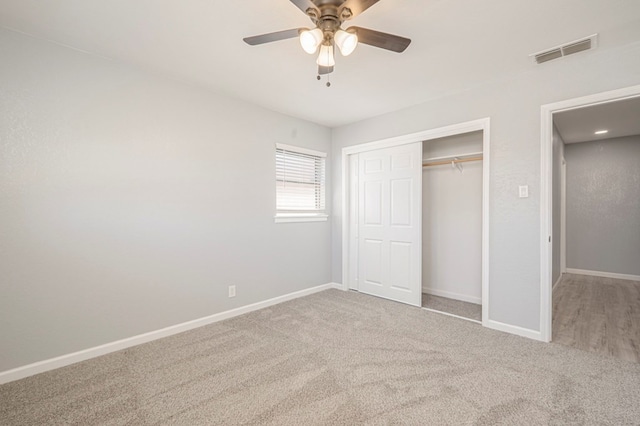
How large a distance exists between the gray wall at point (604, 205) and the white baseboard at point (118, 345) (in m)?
5.86

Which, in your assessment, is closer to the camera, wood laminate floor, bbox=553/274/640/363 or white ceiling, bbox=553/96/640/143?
wood laminate floor, bbox=553/274/640/363

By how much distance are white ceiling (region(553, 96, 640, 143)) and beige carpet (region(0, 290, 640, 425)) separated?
273cm

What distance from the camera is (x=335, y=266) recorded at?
4.60 m

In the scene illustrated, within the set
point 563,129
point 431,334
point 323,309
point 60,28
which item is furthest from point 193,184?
point 563,129

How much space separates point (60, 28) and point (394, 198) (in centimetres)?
363

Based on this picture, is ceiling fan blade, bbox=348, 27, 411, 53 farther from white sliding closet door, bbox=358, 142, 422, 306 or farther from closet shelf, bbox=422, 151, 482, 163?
closet shelf, bbox=422, 151, 482, 163

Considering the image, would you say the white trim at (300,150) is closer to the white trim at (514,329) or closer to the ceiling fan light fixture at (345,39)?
the ceiling fan light fixture at (345,39)

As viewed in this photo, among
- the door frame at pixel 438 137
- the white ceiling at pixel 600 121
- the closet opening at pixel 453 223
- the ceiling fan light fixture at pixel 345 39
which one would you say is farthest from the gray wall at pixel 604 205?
the ceiling fan light fixture at pixel 345 39

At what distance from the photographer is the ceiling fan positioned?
5.11 ft

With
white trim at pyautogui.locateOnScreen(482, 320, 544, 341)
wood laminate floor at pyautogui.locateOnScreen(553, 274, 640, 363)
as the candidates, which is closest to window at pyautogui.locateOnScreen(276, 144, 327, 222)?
white trim at pyautogui.locateOnScreen(482, 320, 544, 341)

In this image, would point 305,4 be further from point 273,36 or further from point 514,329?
point 514,329

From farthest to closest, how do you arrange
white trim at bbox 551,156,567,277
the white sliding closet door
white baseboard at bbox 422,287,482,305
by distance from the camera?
1. white trim at bbox 551,156,567,277
2. white baseboard at bbox 422,287,482,305
3. the white sliding closet door

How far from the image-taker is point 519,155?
2855 mm

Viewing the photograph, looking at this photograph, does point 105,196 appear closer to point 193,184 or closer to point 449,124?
point 193,184
